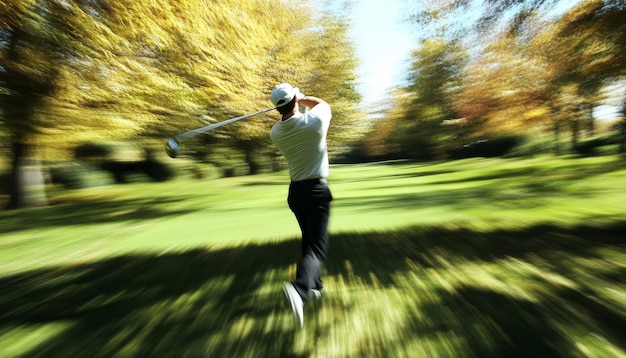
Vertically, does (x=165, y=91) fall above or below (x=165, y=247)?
above

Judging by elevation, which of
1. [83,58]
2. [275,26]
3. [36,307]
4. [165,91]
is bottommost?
[36,307]

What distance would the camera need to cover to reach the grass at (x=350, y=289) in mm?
2891

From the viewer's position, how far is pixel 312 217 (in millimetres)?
3381

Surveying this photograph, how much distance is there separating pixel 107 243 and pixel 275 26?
946 cm

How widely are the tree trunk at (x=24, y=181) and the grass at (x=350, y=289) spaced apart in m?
6.48

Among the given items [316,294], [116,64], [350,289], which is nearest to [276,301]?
[316,294]

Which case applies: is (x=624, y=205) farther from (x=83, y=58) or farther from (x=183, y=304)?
(x=83, y=58)

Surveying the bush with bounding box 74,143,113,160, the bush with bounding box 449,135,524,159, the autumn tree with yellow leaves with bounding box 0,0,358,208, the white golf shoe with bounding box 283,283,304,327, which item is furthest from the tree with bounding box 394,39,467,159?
the white golf shoe with bounding box 283,283,304,327

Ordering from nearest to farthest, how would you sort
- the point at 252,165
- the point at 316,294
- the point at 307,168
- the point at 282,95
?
the point at 282,95
the point at 307,168
the point at 316,294
the point at 252,165

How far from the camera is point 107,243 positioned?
730cm

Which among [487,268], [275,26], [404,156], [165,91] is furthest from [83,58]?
[404,156]

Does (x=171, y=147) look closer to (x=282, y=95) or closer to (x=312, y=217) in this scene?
(x=282, y=95)

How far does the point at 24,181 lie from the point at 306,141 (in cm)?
1510

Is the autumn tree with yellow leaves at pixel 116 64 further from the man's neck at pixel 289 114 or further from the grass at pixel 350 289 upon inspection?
the man's neck at pixel 289 114
